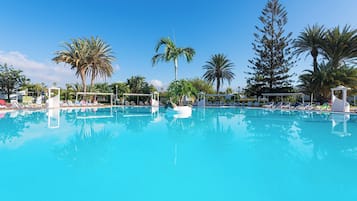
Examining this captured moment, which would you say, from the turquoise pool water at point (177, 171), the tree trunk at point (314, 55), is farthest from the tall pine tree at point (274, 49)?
the turquoise pool water at point (177, 171)

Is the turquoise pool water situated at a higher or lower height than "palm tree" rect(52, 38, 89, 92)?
lower

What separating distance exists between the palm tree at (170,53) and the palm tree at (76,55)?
13120 mm

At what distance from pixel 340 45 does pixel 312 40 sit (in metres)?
2.69

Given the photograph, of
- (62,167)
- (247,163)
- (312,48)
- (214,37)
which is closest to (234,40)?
(214,37)

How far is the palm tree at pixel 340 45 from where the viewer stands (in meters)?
19.8

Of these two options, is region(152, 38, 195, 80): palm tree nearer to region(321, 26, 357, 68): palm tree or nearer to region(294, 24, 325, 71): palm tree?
region(294, 24, 325, 71): palm tree

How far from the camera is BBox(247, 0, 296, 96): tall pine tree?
84.5 ft

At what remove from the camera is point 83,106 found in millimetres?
22891

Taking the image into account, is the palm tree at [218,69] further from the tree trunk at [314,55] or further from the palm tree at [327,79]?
the palm tree at [327,79]

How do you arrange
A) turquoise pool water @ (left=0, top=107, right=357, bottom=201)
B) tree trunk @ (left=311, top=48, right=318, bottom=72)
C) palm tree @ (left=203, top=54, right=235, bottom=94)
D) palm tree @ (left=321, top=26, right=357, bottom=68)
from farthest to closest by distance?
palm tree @ (left=203, top=54, right=235, bottom=94) → tree trunk @ (left=311, top=48, right=318, bottom=72) → palm tree @ (left=321, top=26, right=357, bottom=68) → turquoise pool water @ (left=0, top=107, right=357, bottom=201)

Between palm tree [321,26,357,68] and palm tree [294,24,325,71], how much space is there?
1.98 ft

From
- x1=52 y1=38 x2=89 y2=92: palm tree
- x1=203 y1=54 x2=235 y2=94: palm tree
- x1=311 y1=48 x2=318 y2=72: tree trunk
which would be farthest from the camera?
x1=203 y1=54 x2=235 y2=94: palm tree

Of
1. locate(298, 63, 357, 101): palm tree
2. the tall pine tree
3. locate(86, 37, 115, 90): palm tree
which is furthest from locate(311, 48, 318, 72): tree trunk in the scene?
locate(86, 37, 115, 90): palm tree

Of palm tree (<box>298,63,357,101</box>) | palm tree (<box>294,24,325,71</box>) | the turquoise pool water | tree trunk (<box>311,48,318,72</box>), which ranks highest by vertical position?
palm tree (<box>294,24,325,71</box>)
